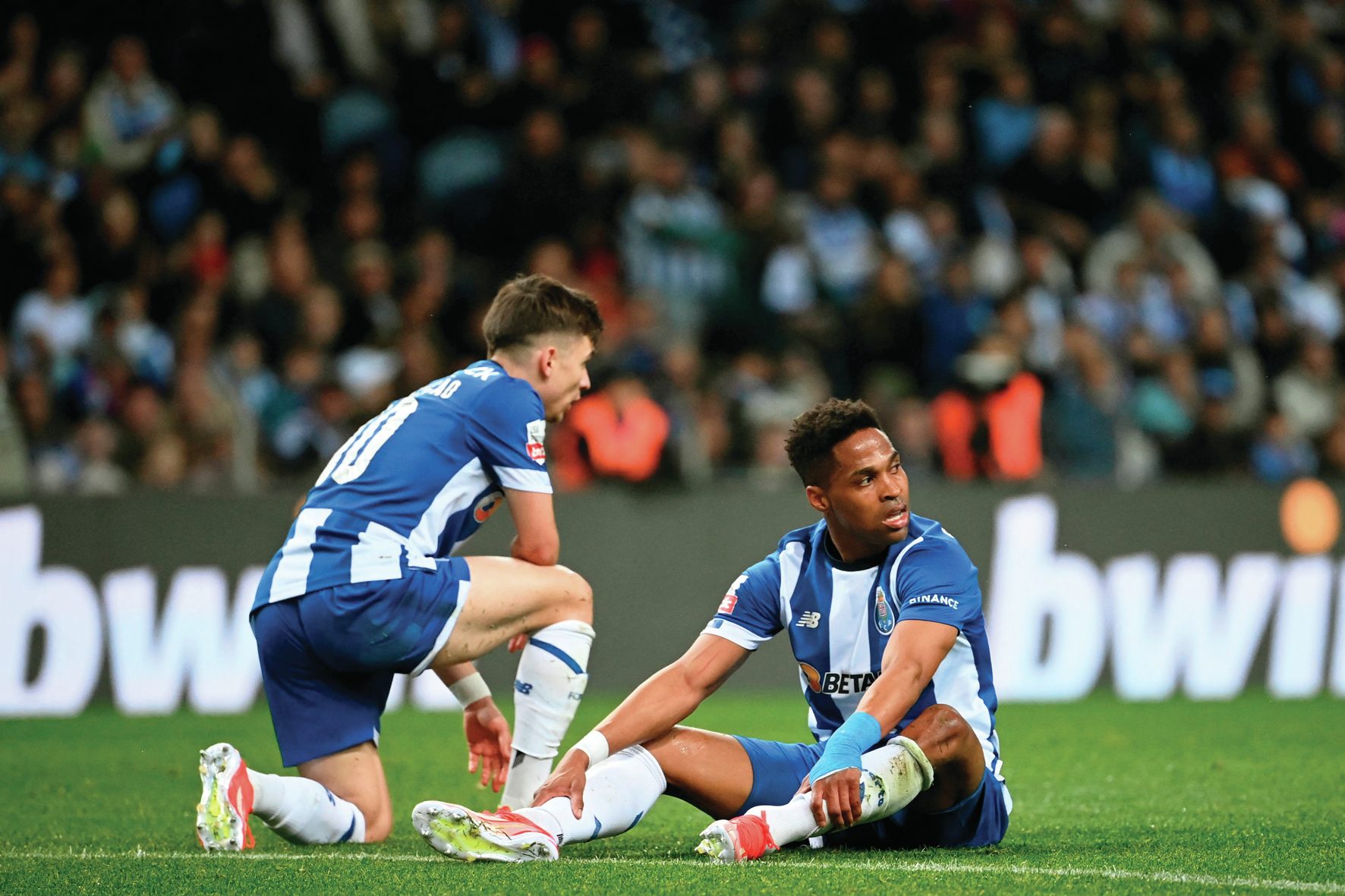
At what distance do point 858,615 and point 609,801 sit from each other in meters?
0.84

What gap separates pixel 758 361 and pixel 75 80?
509 centimetres

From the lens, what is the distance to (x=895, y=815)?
15.4ft

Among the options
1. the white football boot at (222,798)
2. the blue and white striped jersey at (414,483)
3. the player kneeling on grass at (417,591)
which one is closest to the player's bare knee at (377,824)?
the player kneeling on grass at (417,591)

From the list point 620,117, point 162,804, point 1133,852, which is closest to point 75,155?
point 620,117

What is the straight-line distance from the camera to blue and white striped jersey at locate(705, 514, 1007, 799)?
4559 millimetres

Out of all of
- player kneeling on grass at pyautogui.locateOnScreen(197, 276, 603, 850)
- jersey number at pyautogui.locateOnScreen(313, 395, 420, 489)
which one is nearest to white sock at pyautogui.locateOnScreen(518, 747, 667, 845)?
player kneeling on grass at pyautogui.locateOnScreen(197, 276, 603, 850)

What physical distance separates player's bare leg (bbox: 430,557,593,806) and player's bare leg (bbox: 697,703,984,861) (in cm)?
82

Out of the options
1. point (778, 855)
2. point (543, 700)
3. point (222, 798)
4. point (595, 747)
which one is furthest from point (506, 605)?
point (778, 855)

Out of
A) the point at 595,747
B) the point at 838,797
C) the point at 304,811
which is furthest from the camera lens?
the point at 304,811

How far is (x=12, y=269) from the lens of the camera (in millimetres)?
11023

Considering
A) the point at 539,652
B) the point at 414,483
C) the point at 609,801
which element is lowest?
the point at 609,801

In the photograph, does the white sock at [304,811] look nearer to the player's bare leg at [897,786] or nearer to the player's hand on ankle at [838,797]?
the player's bare leg at [897,786]

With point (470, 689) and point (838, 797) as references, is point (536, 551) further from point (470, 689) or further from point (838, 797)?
point (838, 797)

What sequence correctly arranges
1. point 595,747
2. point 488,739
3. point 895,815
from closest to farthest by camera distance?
1. point 595,747
2. point 895,815
3. point 488,739
